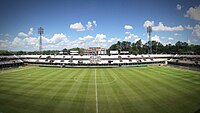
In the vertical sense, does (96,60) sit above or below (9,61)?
below

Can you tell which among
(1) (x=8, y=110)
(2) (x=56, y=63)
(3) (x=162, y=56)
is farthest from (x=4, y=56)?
(3) (x=162, y=56)

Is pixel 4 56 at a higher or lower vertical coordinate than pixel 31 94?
higher

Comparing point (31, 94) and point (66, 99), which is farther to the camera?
point (31, 94)

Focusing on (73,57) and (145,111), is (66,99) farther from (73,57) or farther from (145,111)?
(73,57)

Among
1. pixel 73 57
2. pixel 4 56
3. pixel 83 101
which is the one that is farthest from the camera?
pixel 73 57

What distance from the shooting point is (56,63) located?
207 feet

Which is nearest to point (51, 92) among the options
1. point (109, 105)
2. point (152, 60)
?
point (109, 105)

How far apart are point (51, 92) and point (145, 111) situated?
13644 millimetres

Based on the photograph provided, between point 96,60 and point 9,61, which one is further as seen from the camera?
point 96,60

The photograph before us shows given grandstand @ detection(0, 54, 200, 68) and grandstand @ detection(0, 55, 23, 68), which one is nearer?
grandstand @ detection(0, 55, 23, 68)

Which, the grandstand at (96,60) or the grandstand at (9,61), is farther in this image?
the grandstand at (96,60)

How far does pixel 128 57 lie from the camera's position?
68000 mm

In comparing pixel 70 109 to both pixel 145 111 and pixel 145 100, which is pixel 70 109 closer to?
pixel 145 111

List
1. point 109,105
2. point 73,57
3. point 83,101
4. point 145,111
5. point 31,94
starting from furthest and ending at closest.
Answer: point 73,57, point 31,94, point 83,101, point 109,105, point 145,111
